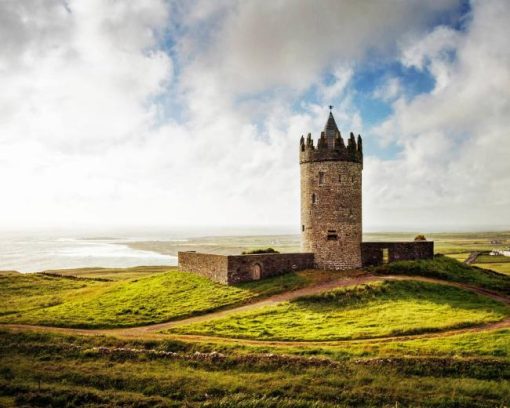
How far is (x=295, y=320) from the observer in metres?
23.3

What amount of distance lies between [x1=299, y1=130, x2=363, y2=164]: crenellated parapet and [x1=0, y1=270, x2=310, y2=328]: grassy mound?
1011cm

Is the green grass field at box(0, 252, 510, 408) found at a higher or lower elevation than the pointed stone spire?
lower

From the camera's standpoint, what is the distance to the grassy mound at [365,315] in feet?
69.4

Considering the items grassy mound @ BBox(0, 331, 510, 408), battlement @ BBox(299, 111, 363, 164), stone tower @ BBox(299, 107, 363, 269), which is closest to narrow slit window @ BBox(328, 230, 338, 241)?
stone tower @ BBox(299, 107, 363, 269)

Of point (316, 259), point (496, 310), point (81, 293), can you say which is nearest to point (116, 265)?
point (81, 293)

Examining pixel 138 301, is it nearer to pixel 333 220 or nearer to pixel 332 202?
pixel 333 220

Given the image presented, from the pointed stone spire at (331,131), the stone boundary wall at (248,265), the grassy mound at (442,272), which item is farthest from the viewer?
the pointed stone spire at (331,131)

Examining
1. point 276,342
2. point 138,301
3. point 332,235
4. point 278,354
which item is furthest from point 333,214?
point 278,354

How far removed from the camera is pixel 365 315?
23.8m

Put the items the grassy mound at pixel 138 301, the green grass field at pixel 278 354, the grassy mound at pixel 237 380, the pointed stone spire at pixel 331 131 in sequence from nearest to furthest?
the grassy mound at pixel 237 380, the green grass field at pixel 278 354, the grassy mound at pixel 138 301, the pointed stone spire at pixel 331 131

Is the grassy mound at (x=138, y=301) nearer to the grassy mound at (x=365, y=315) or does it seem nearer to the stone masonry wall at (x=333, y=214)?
the grassy mound at (x=365, y=315)

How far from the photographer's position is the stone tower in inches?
1309

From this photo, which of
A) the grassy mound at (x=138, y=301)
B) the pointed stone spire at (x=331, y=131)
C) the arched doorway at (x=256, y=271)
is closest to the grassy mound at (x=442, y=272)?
the grassy mound at (x=138, y=301)

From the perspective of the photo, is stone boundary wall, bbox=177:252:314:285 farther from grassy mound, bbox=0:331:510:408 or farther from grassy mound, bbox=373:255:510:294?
grassy mound, bbox=0:331:510:408
